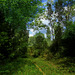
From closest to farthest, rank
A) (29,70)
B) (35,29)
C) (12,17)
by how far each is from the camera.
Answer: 1. (29,70)
2. (12,17)
3. (35,29)

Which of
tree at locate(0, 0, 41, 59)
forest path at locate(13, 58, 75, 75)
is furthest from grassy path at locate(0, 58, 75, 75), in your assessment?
tree at locate(0, 0, 41, 59)

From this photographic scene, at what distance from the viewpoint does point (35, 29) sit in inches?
878

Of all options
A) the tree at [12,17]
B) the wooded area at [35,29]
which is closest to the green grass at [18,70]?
the wooded area at [35,29]

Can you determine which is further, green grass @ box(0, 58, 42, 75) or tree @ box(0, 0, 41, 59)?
tree @ box(0, 0, 41, 59)

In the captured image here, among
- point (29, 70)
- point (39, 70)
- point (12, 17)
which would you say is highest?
point (12, 17)

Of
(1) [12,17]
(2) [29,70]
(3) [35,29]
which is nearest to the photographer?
(2) [29,70]

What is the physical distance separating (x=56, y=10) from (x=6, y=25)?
1689 centimetres

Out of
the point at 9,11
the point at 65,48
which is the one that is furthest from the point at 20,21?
the point at 65,48

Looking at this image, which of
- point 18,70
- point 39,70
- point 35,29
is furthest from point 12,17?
point 35,29

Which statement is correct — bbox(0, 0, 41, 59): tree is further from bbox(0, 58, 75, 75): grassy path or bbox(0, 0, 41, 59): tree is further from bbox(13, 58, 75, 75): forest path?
bbox(13, 58, 75, 75): forest path

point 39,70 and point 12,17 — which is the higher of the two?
point 12,17

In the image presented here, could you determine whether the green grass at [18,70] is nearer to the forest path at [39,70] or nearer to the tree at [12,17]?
the forest path at [39,70]

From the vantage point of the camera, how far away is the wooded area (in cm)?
930

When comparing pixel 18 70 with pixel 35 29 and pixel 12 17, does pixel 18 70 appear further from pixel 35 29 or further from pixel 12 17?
pixel 35 29
